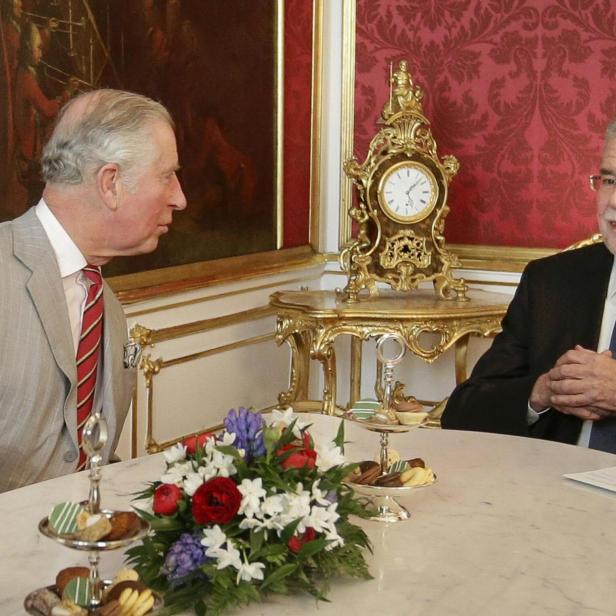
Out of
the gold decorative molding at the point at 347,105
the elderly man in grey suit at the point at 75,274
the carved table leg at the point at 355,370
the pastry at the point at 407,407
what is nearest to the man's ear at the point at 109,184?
the elderly man in grey suit at the point at 75,274

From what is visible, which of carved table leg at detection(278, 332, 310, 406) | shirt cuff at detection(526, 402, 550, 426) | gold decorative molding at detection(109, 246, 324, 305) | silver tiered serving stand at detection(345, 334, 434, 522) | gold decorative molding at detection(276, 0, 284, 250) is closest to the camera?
silver tiered serving stand at detection(345, 334, 434, 522)

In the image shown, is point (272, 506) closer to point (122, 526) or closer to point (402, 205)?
point (122, 526)

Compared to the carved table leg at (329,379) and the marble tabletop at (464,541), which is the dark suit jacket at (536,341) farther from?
the carved table leg at (329,379)

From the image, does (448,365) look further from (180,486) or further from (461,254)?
(180,486)

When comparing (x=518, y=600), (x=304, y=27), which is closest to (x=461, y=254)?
(x=304, y=27)

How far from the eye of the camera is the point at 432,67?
19.7 ft

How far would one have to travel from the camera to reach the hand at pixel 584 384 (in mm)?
3053

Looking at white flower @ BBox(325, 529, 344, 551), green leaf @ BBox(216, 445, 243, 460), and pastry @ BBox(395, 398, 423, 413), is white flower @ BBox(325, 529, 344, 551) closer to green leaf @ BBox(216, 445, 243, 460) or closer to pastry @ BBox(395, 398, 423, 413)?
green leaf @ BBox(216, 445, 243, 460)

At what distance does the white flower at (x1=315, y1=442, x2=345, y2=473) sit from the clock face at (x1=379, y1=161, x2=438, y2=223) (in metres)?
3.60

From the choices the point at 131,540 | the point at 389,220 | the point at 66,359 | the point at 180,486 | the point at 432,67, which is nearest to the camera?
the point at 131,540

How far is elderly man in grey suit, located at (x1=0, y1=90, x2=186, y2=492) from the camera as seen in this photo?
2.83 meters

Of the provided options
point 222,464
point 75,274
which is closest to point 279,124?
point 75,274

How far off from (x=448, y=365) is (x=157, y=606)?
4683 millimetres

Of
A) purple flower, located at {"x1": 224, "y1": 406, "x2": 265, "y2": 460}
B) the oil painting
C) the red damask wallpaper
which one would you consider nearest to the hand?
purple flower, located at {"x1": 224, "y1": 406, "x2": 265, "y2": 460}
